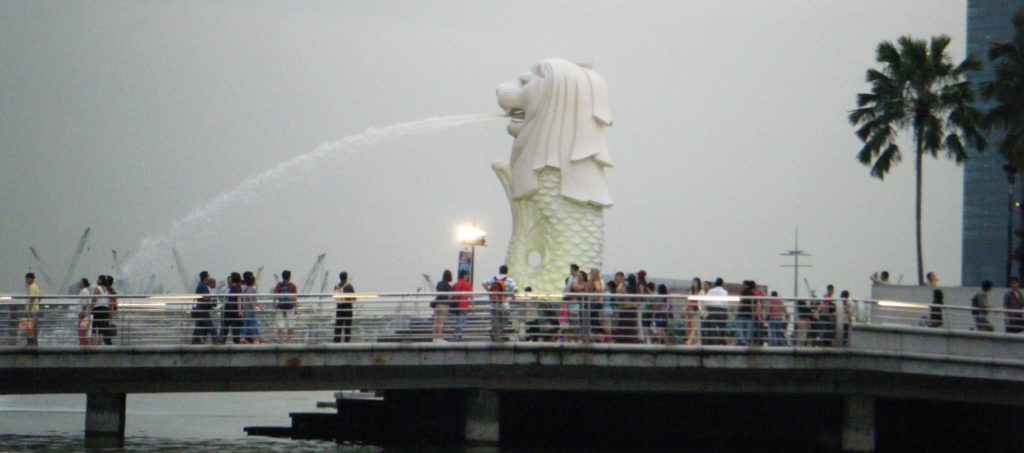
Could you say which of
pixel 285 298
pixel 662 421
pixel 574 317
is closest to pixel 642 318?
pixel 574 317

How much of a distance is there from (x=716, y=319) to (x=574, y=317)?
2514mm

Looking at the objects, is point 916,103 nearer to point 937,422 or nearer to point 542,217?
point 542,217

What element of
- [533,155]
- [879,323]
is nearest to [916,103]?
[533,155]

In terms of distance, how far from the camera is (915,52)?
50.3m

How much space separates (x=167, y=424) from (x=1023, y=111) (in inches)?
877

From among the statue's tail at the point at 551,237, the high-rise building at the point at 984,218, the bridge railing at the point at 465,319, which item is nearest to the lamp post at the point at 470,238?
the statue's tail at the point at 551,237

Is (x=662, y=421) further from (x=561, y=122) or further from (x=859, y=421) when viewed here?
(x=561, y=122)

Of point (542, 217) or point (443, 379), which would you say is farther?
point (542, 217)

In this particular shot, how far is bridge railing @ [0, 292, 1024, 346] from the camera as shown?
104 ft

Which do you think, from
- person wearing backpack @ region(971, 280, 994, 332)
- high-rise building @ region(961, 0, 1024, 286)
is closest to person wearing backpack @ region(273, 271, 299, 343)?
person wearing backpack @ region(971, 280, 994, 332)

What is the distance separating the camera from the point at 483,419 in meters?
33.9

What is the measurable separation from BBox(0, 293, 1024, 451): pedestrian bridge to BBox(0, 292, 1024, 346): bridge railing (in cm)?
19

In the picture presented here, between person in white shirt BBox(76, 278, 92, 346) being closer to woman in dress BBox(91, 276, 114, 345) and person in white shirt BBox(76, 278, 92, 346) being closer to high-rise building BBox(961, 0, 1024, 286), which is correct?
woman in dress BBox(91, 276, 114, 345)

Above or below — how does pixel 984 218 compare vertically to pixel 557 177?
above
